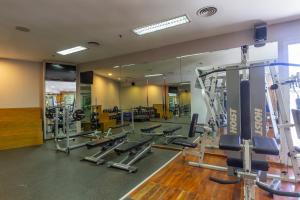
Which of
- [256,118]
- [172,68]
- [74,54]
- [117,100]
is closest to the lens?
[256,118]

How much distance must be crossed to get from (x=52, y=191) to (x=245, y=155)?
2.52 meters

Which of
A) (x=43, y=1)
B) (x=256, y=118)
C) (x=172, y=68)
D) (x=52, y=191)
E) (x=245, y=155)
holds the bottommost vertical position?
(x=52, y=191)

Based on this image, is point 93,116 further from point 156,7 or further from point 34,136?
point 156,7

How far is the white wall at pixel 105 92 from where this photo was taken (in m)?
6.12

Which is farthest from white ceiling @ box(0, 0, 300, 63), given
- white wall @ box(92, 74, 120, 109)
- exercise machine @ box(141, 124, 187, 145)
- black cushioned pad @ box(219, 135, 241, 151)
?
exercise machine @ box(141, 124, 187, 145)

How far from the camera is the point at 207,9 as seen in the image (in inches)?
113

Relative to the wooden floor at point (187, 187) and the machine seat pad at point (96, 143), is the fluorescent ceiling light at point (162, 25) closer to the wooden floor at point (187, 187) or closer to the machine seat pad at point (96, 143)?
the machine seat pad at point (96, 143)

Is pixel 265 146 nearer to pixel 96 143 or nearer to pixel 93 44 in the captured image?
pixel 96 143

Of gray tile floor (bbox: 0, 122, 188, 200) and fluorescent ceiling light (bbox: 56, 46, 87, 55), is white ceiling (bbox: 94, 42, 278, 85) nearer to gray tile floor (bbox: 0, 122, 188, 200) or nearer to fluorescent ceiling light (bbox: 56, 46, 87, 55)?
fluorescent ceiling light (bbox: 56, 46, 87, 55)

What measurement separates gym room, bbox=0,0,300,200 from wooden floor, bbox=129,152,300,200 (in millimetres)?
17

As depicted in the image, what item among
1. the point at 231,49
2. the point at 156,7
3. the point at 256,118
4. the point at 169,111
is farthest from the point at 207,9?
the point at 169,111

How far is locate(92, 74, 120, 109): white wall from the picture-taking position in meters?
6.12

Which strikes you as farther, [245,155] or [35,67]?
[35,67]

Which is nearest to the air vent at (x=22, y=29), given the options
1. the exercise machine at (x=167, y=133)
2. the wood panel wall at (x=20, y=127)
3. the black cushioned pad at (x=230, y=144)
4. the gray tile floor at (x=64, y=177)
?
the gray tile floor at (x=64, y=177)
